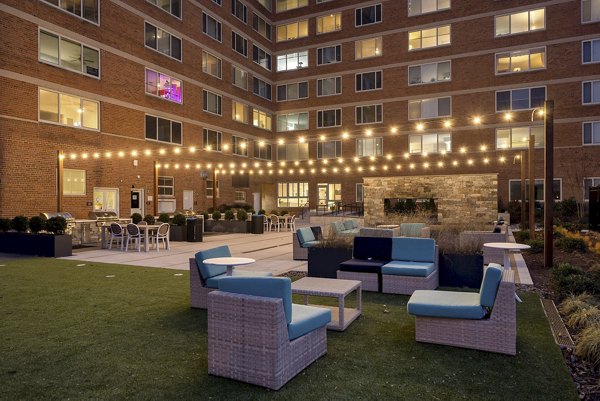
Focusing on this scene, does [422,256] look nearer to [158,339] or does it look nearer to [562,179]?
[158,339]

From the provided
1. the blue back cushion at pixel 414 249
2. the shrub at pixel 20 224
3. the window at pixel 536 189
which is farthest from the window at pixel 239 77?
the blue back cushion at pixel 414 249

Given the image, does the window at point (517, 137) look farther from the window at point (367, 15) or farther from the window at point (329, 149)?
the window at point (367, 15)

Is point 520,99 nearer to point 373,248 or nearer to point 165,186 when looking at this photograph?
point 165,186

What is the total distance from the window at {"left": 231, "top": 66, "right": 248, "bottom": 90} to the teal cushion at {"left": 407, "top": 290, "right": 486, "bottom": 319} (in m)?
28.6

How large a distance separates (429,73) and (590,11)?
9.62m

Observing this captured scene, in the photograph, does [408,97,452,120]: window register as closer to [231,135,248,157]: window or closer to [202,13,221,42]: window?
[231,135,248,157]: window

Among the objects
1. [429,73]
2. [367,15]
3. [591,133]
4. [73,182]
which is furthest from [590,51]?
[73,182]

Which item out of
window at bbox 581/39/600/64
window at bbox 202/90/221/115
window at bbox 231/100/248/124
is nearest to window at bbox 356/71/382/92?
window at bbox 231/100/248/124

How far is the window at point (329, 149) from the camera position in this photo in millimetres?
34213

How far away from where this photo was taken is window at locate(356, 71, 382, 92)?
106 ft

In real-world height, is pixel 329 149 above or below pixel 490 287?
above

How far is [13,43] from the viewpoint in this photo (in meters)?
16.9

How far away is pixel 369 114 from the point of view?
3281 cm

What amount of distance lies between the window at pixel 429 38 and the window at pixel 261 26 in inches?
456
